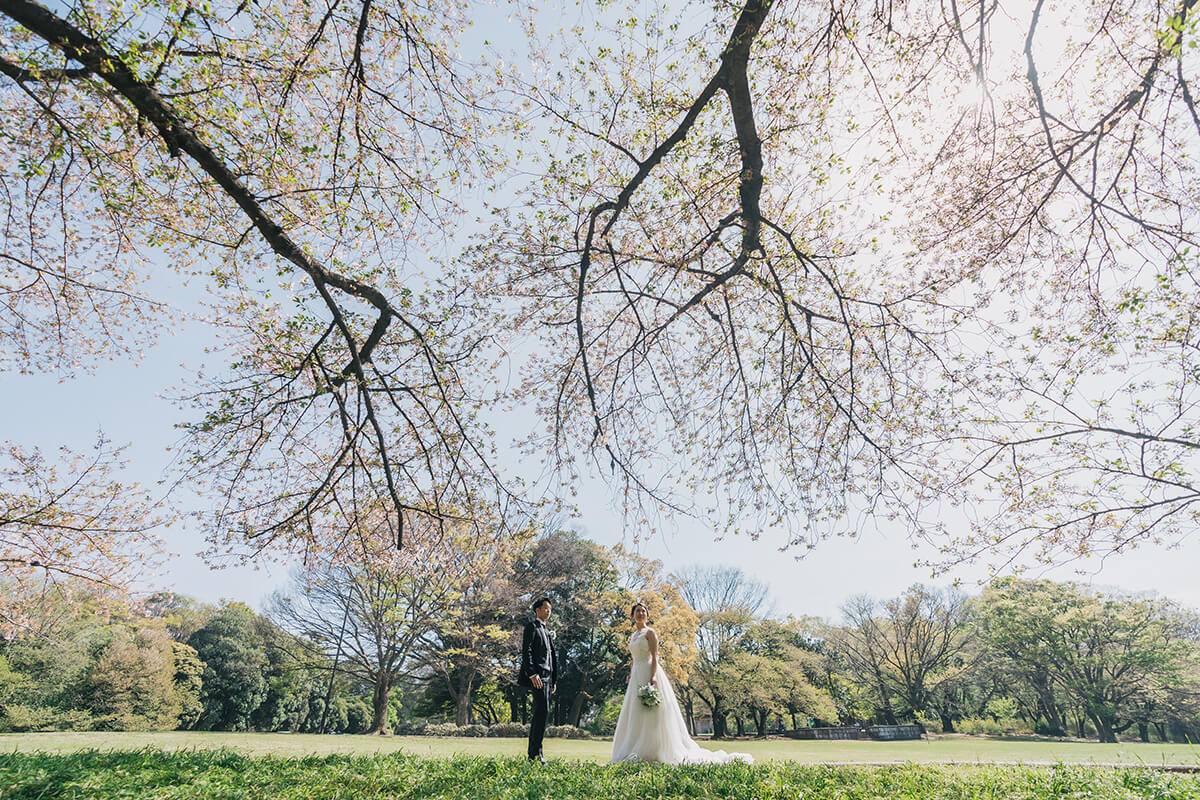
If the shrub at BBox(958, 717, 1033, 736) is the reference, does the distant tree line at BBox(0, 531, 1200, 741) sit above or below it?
above

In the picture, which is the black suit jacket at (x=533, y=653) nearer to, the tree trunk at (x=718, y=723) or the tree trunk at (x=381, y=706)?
the tree trunk at (x=381, y=706)

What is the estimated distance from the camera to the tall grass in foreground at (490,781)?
404cm

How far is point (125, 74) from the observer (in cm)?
449

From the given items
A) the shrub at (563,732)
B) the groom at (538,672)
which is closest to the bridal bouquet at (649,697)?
the groom at (538,672)

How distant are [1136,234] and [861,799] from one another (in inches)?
274

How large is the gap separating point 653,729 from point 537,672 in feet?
5.84

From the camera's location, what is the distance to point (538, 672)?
660cm

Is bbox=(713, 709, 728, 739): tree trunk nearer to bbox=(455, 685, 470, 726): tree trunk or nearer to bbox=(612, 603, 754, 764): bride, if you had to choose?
bbox=(455, 685, 470, 726): tree trunk

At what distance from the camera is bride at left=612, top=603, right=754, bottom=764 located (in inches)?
267

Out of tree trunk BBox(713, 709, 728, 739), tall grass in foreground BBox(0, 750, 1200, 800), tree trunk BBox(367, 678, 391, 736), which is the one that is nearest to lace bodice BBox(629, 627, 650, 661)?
tall grass in foreground BBox(0, 750, 1200, 800)

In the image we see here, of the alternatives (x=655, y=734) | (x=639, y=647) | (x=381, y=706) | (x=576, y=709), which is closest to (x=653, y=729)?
(x=655, y=734)

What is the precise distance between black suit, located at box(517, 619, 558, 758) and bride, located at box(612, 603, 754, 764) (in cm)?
115

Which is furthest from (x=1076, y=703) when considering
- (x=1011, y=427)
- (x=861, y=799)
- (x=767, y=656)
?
(x=861, y=799)

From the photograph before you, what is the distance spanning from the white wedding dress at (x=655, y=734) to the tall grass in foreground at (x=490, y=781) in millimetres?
1178
